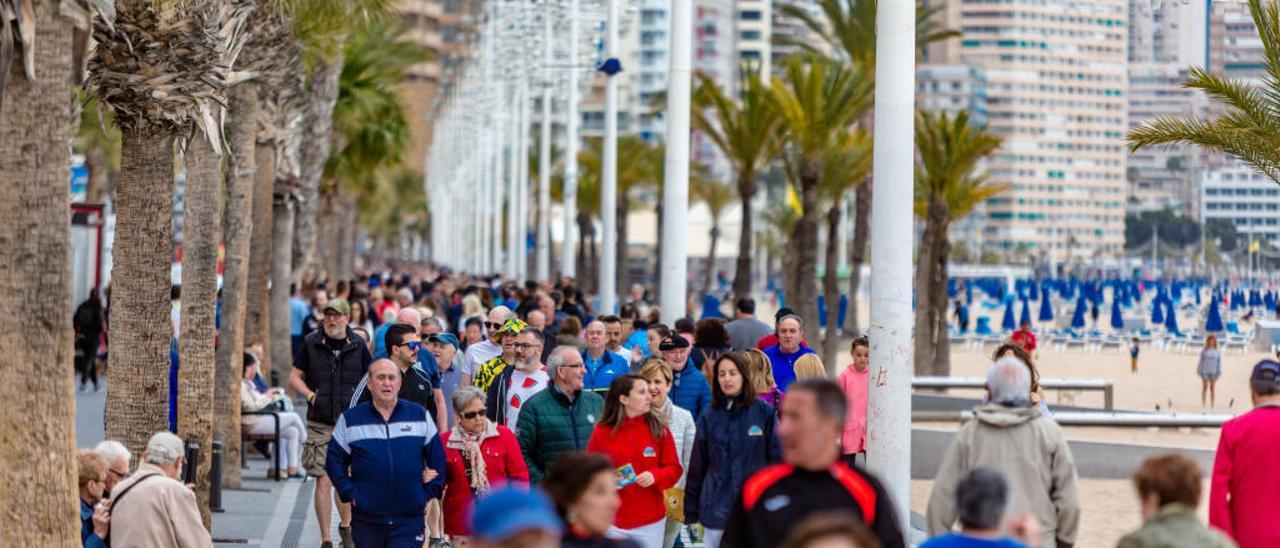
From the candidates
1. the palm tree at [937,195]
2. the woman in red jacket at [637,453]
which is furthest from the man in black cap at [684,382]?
the palm tree at [937,195]

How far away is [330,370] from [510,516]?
965 cm

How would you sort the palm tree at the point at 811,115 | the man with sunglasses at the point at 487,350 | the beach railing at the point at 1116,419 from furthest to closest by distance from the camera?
the palm tree at the point at 811,115
the beach railing at the point at 1116,419
the man with sunglasses at the point at 487,350

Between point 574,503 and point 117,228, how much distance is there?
753cm

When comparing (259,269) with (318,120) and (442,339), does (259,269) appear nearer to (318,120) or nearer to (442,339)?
(318,120)

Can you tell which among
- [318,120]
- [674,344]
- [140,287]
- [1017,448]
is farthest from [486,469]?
[318,120]

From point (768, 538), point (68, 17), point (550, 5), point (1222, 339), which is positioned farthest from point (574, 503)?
point (1222, 339)

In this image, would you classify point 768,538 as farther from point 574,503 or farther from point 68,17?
point 68,17

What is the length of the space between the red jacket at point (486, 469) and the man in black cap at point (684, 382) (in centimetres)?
241

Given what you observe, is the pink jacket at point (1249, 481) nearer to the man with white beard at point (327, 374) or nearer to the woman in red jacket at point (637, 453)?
the woman in red jacket at point (637, 453)

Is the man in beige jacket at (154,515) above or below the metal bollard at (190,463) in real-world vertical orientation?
above

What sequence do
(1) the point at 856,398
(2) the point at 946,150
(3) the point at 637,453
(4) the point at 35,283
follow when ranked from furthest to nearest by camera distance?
(2) the point at 946,150 → (1) the point at 856,398 → (3) the point at 637,453 → (4) the point at 35,283

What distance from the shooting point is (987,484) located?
222 inches

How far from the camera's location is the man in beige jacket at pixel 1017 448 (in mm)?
7844

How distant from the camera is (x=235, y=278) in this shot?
1808 centimetres
